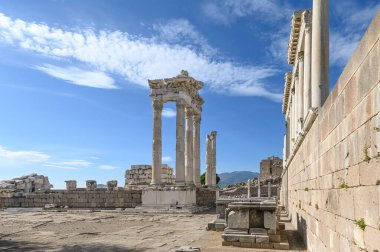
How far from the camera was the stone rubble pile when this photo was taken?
99.6 ft

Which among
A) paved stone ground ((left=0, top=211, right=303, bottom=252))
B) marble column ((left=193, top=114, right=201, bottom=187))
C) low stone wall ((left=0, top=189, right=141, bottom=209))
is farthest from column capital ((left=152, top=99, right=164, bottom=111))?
paved stone ground ((left=0, top=211, right=303, bottom=252))

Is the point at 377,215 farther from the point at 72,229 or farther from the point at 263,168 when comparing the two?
the point at 263,168

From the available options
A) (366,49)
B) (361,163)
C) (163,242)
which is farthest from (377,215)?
(163,242)

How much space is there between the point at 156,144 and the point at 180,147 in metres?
1.61

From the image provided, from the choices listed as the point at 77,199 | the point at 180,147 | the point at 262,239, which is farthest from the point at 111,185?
the point at 262,239

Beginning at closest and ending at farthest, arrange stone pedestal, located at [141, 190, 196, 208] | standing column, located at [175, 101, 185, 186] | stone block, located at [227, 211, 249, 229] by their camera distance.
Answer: stone block, located at [227, 211, 249, 229], stone pedestal, located at [141, 190, 196, 208], standing column, located at [175, 101, 185, 186]

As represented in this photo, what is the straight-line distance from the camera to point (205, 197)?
2973 centimetres

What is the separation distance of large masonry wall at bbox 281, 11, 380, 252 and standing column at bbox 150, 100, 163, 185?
1913cm

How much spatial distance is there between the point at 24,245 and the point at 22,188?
21258mm

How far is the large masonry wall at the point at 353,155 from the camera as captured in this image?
134 inches

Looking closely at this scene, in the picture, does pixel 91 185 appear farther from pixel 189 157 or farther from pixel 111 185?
pixel 189 157

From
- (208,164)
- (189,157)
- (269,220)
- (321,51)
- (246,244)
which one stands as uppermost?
(321,51)

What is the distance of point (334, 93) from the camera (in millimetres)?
5391

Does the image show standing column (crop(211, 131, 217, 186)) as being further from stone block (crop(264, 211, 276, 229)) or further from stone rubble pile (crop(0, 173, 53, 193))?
stone block (crop(264, 211, 276, 229))
